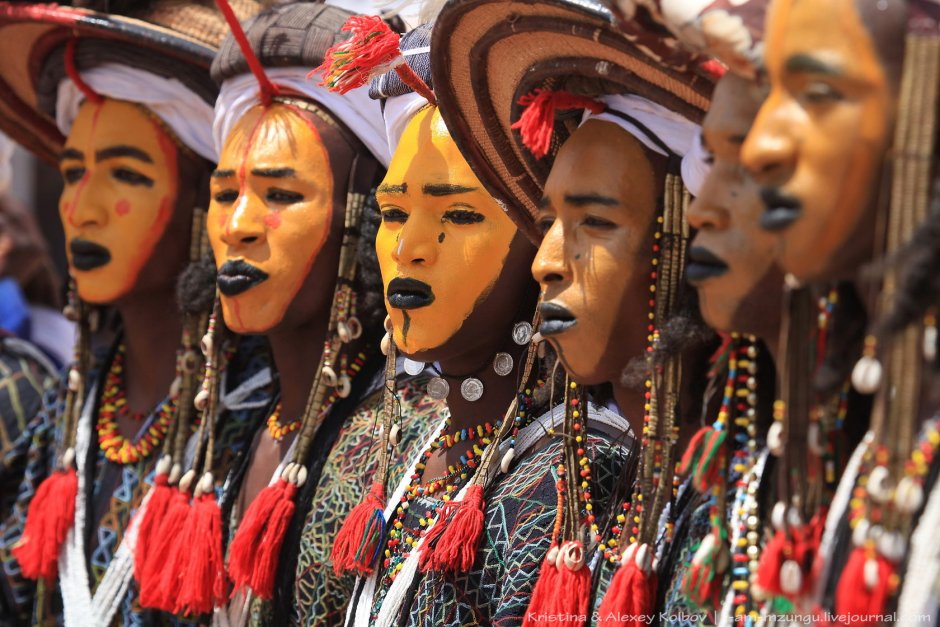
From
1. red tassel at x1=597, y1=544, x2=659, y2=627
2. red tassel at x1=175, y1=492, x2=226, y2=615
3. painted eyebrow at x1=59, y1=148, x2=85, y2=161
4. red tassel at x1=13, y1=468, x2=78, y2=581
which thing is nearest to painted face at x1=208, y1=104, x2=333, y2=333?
red tassel at x1=175, y1=492, x2=226, y2=615

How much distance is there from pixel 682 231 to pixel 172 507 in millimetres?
1825

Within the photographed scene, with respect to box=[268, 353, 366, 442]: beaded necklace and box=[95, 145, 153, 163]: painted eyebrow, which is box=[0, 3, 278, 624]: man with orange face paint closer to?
box=[95, 145, 153, 163]: painted eyebrow

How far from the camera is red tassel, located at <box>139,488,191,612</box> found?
343 cm

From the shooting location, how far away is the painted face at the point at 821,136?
166 centimetres

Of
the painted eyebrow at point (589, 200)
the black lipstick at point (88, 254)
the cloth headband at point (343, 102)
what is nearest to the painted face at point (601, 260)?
the painted eyebrow at point (589, 200)

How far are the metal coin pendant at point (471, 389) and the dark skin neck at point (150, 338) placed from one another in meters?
1.34

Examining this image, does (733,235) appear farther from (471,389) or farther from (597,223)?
(471,389)

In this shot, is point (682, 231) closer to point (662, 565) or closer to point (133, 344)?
point (662, 565)

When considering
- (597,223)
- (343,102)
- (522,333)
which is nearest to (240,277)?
(343,102)

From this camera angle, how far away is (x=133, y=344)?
407 cm

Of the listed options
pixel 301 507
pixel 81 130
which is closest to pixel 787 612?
pixel 301 507

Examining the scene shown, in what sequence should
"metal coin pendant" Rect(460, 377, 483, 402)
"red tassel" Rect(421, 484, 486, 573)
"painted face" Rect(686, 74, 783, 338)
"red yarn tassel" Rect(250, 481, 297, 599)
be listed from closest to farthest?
"painted face" Rect(686, 74, 783, 338) → "red tassel" Rect(421, 484, 486, 573) → "metal coin pendant" Rect(460, 377, 483, 402) → "red yarn tassel" Rect(250, 481, 297, 599)

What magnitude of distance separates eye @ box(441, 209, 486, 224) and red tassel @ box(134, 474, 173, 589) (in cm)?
128

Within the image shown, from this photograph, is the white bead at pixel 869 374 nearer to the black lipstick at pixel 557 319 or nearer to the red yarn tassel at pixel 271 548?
the black lipstick at pixel 557 319
